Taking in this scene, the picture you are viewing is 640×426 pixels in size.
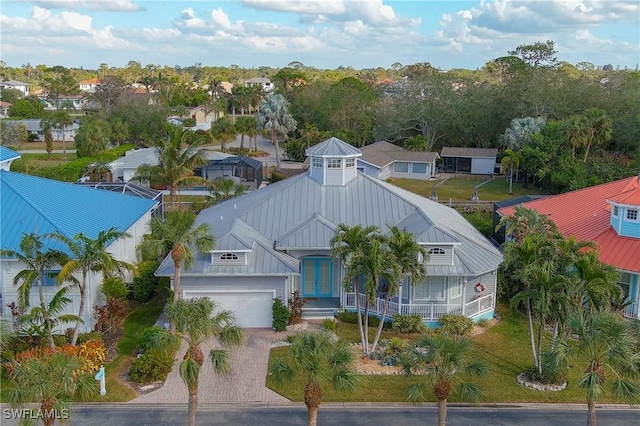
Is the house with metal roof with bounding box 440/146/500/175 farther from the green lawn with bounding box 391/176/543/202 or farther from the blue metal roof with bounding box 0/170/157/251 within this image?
the blue metal roof with bounding box 0/170/157/251

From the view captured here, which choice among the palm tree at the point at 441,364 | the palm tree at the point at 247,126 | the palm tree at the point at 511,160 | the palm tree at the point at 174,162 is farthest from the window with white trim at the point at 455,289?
the palm tree at the point at 247,126

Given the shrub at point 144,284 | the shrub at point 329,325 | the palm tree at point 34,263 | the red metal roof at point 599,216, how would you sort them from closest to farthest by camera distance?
the palm tree at point 34,263
the shrub at point 329,325
the red metal roof at point 599,216
the shrub at point 144,284

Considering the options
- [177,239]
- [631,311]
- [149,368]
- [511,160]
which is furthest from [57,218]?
[511,160]

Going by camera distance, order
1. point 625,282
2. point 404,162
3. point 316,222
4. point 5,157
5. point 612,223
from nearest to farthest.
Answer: point 625,282
point 316,222
point 612,223
point 5,157
point 404,162

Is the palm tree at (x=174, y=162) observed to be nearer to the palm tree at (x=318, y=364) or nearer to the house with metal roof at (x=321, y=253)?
the house with metal roof at (x=321, y=253)

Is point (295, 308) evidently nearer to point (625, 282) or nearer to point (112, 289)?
point (112, 289)

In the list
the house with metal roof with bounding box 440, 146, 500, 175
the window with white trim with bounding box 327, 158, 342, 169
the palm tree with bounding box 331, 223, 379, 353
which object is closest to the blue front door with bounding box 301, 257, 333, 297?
the palm tree with bounding box 331, 223, 379, 353
